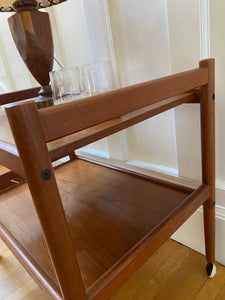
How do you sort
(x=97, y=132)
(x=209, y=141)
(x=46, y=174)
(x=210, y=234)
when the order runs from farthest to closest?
(x=210, y=234), (x=209, y=141), (x=97, y=132), (x=46, y=174)

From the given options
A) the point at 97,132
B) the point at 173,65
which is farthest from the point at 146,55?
the point at 97,132

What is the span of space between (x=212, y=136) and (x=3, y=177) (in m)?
0.81

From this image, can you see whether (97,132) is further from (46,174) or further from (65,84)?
(65,84)

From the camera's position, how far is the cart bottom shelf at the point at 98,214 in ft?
1.86

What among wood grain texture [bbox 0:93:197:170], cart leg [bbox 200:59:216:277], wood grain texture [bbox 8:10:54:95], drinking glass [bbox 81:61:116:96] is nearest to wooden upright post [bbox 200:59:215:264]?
cart leg [bbox 200:59:216:277]

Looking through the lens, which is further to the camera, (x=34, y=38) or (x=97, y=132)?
(x=34, y=38)

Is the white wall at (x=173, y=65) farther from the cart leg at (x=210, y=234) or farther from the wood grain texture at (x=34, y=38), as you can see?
the wood grain texture at (x=34, y=38)

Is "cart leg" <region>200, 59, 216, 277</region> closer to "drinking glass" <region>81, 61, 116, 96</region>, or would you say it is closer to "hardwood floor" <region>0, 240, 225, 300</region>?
"hardwood floor" <region>0, 240, 225, 300</region>

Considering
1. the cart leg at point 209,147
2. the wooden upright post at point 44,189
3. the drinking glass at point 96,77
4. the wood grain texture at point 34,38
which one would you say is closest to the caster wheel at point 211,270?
the cart leg at point 209,147

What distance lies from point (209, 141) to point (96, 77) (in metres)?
0.37

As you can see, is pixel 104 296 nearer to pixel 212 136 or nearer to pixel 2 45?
pixel 212 136

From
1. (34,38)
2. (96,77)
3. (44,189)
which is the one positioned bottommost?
(44,189)

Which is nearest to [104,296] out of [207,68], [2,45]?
[207,68]

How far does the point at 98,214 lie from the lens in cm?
72
